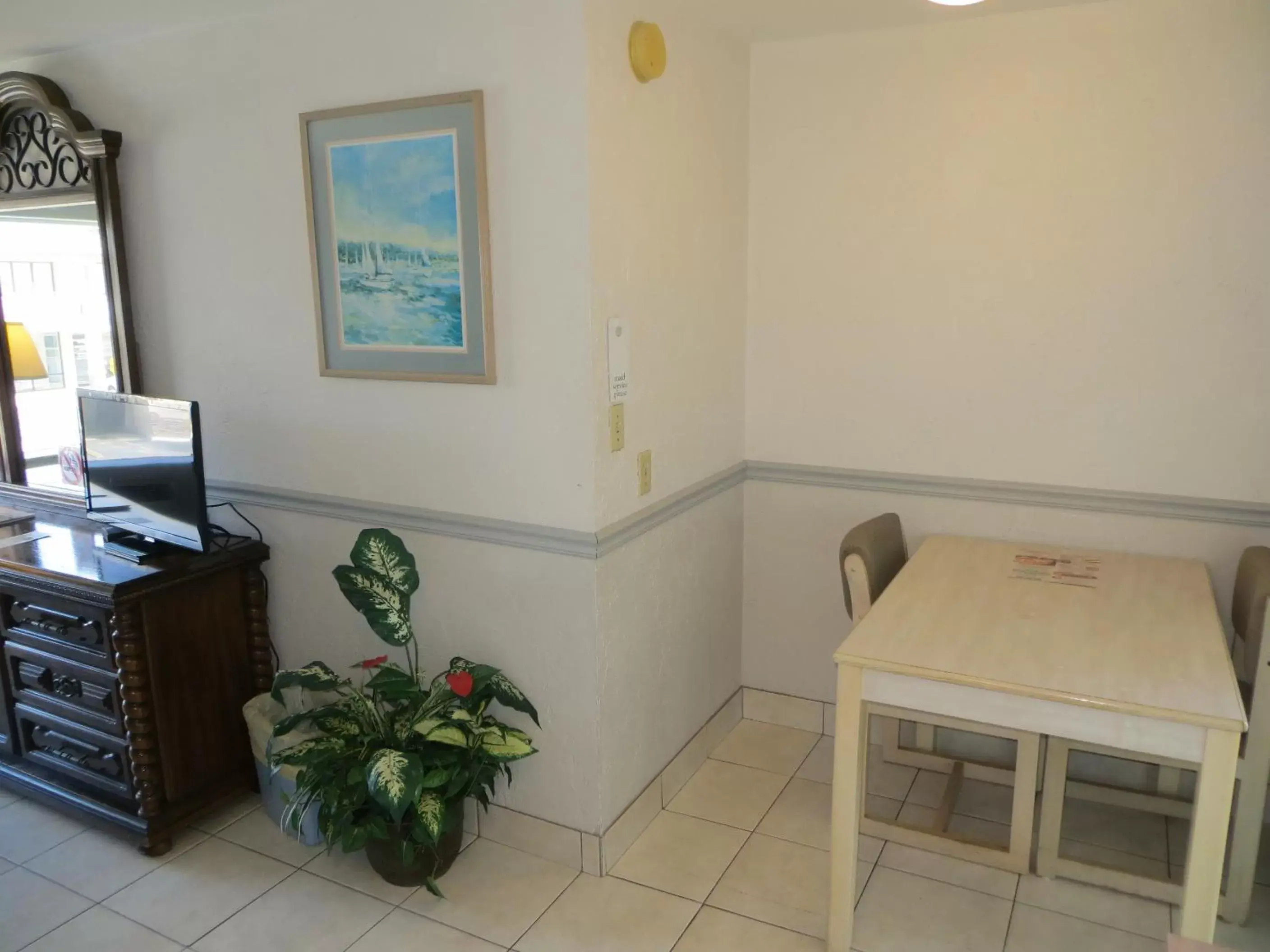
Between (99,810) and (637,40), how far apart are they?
2548 millimetres

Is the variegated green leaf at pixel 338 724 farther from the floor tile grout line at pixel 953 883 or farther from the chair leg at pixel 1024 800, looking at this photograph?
the chair leg at pixel 1024 800

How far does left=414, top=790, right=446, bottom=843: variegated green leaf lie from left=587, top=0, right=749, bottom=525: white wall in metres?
0.79

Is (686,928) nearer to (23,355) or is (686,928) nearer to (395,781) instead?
(395,781)

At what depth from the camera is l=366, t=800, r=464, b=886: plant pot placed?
234 centimetres

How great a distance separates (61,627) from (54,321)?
1.17 m

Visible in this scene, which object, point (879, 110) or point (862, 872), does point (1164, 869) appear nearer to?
point (862, 872)

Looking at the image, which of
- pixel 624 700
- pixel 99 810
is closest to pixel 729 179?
pixel 624 700

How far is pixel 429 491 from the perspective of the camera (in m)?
2.54

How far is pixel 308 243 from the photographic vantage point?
2.57 m

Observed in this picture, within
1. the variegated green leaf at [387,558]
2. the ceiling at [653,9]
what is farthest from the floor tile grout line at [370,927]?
the ceiling at [653,9]

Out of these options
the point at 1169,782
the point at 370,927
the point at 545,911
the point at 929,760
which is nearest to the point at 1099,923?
the point at 1169,782

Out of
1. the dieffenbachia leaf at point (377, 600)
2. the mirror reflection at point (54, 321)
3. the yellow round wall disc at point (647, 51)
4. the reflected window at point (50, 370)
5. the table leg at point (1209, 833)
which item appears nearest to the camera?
the table leg at point (1209, 833)

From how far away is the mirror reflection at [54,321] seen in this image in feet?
9.89

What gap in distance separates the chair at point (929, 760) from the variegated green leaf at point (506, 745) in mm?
842
